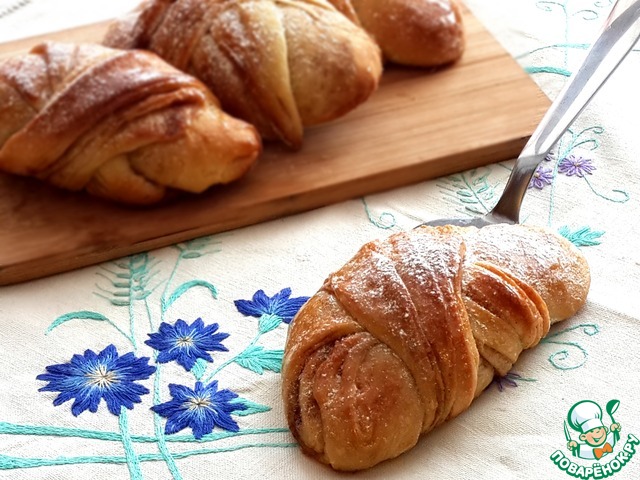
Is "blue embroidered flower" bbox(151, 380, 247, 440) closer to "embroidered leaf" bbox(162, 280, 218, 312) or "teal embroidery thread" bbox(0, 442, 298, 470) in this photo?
"teal embroidery thread" bbox(0, 442, 298, 470)

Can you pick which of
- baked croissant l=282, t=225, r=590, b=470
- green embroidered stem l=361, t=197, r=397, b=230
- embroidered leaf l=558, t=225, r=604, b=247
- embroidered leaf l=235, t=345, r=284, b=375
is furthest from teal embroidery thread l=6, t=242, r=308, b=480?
embroidered leaf l=558, t=225, r=604, b=247

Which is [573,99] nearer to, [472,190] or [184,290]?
[472,190]

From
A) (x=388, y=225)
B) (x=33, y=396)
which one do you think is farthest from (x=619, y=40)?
(x=33, y=396)

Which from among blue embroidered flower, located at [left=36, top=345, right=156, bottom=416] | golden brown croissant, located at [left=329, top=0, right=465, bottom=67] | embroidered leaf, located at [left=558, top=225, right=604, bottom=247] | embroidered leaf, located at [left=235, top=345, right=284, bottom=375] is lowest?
blue embroidered flower, located at [left=36, top=345, right=156, bottom=416]

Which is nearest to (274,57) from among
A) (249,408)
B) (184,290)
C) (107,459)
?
(184,290)

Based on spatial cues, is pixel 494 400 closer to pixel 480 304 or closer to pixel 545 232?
pixel 480 304
